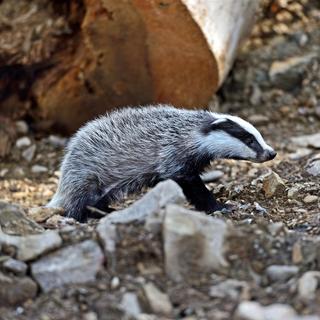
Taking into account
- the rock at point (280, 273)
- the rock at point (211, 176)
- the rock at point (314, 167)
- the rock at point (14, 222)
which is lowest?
the rock at point (211, 176)

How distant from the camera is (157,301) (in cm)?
387

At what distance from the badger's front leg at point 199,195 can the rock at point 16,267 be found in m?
2.12

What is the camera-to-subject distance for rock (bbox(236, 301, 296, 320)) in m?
3.58

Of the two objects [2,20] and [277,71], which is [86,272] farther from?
[277,71]

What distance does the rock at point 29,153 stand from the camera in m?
8.49

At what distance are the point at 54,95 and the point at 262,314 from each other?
17.5 feet

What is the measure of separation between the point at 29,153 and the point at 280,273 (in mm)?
4899

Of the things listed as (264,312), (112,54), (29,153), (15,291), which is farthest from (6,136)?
(264,312)

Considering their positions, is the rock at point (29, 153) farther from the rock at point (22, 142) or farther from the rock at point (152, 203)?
the rock at point (152, 203)

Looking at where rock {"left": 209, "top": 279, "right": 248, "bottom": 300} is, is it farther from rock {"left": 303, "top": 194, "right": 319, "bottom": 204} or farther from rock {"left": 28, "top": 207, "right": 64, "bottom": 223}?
rock {"left": 303, "top": 194, "right": 319, "bottom": 204}

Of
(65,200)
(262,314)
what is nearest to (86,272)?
(262,314)

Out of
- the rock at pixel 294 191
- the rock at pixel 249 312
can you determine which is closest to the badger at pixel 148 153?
the rock at pixel 294 191

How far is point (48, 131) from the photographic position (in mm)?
8812

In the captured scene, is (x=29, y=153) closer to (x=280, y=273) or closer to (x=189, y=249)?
(x=189, y=249)
